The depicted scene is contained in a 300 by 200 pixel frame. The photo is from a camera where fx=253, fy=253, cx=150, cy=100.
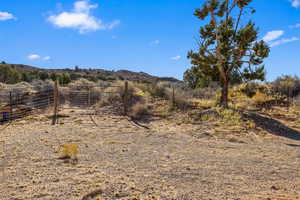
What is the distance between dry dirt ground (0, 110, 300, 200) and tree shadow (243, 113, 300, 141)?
0.75 meters

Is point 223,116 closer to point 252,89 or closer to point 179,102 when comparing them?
point 179,102

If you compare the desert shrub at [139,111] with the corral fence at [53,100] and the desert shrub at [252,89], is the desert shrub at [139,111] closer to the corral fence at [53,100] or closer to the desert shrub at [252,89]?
the corral fence at [53,100]

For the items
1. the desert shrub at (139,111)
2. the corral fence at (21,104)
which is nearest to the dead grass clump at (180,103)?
the desert shrub at (139,111)

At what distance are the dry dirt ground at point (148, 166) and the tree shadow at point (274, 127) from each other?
2.46 ft

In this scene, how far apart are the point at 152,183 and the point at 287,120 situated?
1145 cm

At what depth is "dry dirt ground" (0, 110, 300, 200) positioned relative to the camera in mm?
4145

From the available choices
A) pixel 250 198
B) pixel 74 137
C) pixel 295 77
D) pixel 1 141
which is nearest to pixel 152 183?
pixel 250 198

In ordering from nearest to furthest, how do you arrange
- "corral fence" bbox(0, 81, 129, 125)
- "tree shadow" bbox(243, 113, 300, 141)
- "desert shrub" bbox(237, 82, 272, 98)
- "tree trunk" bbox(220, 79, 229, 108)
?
Answer: "tree shadow" bbox(243, 113, 300, 141) < "corral fence" bbox(0, 81, 129, 125) < "tree trunk" bbox(220, 79, 229, 108) < "desert shrub" bbox(237, 82, 272, 98)

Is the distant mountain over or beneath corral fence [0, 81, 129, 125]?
over

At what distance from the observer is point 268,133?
10656 mm

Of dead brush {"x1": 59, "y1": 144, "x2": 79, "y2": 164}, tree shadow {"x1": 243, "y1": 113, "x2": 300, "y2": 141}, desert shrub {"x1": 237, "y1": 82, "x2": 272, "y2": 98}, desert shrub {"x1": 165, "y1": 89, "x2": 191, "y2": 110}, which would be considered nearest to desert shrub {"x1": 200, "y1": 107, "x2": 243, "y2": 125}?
Answer: tree shadow {"x1": 243, "y1": 113, "x2": 300, "y2": 141}

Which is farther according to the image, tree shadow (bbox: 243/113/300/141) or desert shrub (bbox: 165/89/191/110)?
desert shrub (bbox: 165/89/191/110)

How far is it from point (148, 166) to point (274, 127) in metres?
8.36

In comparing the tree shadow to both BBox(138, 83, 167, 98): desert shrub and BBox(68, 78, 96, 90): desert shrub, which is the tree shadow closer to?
BBox(138, 83, 167, 98): desert shrub
